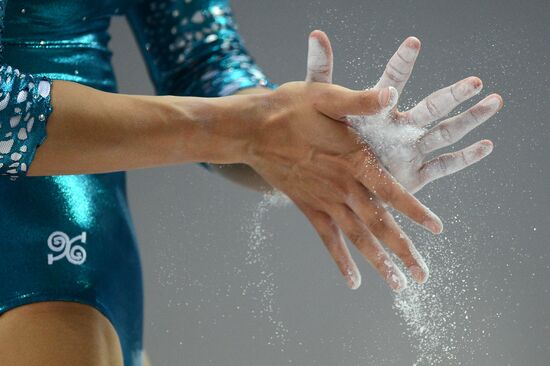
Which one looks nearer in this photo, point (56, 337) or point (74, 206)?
point (56, 337)

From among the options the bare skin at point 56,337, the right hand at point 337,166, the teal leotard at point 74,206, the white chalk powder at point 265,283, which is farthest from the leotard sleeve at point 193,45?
the white chalk powder at point 265,283

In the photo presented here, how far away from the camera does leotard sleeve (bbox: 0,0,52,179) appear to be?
90 cm

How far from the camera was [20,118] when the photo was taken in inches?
35.5

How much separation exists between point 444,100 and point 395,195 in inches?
4.2

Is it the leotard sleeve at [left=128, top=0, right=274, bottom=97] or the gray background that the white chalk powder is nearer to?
the gray background

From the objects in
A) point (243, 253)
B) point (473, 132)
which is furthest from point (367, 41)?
point (243, 253)

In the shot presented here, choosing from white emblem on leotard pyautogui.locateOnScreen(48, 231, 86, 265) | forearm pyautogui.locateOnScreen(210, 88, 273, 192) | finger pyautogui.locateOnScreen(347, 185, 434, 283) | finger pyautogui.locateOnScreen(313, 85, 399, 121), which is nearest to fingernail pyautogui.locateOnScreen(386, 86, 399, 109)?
finger pyautogui.locateOnScreen(313, 85, 399, 121)

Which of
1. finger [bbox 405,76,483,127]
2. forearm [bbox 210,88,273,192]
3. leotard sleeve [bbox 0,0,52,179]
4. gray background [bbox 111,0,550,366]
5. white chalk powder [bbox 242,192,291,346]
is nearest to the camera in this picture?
leotard sleeve [bbox 0,0,52,179]

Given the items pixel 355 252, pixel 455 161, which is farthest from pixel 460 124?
pixel 355 252

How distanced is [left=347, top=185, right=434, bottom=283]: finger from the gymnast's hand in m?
0.04

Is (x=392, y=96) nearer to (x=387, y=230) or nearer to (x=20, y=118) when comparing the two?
(x=387, y=230)

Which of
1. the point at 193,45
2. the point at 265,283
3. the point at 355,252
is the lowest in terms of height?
the point at 265,283

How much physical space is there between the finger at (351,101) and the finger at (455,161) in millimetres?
89

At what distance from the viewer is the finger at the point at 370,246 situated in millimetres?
1047
